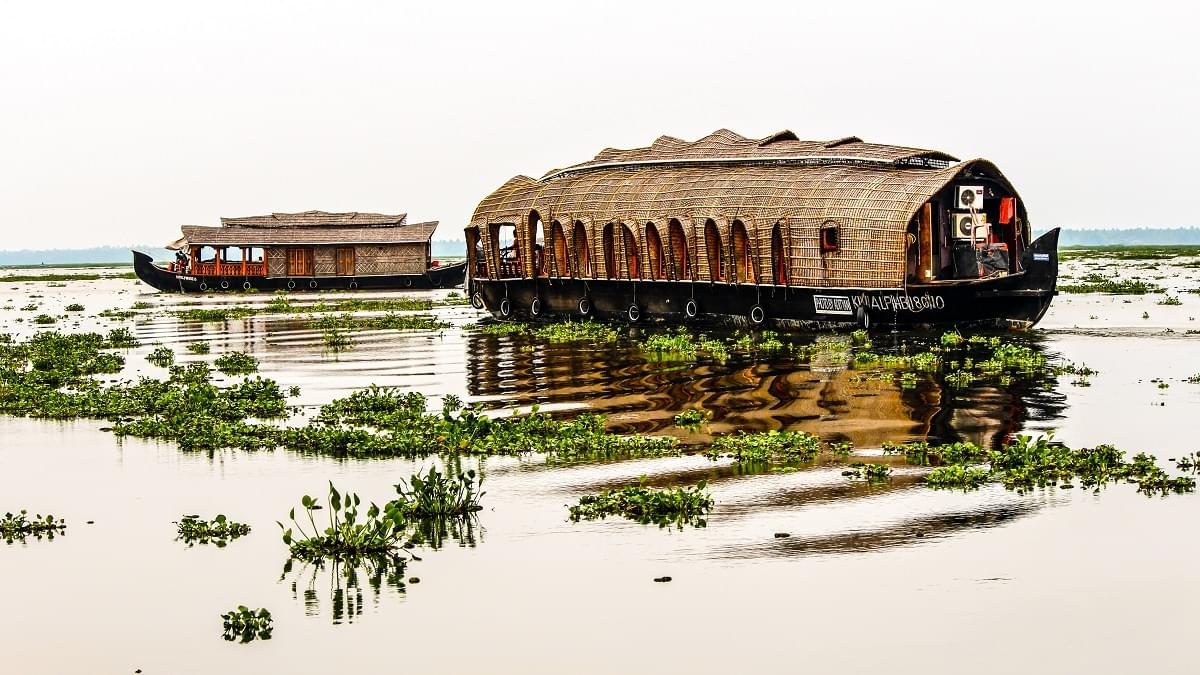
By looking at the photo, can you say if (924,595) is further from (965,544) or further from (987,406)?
(987,406)

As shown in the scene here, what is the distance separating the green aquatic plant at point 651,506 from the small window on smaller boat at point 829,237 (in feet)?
60.0

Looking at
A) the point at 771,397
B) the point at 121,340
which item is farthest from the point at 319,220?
the point at 771,397

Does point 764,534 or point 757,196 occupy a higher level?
Answer: point 757,196

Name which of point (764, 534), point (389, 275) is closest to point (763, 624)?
point (764, 534)

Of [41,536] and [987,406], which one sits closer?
[41,536]

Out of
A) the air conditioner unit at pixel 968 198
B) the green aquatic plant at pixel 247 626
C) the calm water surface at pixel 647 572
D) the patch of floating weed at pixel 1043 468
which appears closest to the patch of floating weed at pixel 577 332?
the air conditioner unit at pixel 968 198

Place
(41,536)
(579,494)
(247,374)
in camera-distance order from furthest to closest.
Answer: (247,374), (579,494), (41,536)

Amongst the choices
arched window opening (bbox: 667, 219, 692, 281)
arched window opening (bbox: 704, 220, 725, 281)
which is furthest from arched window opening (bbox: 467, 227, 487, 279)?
arched window opening (bbox: 704, 220, 725, 281)

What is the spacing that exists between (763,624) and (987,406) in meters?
10.3

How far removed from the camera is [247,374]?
1008 inches

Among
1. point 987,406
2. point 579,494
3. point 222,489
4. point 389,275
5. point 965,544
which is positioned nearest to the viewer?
point 965,544

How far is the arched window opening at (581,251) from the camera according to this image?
37625 millimetres

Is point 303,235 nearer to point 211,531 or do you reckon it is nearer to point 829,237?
point 829,237

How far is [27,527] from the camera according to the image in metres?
12.9
